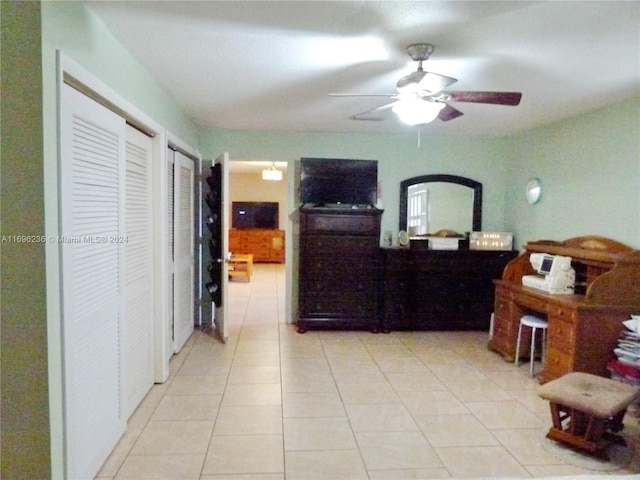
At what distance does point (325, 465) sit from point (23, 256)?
1788 mm

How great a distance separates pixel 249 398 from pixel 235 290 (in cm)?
439

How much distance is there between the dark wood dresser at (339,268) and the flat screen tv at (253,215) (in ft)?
20.7

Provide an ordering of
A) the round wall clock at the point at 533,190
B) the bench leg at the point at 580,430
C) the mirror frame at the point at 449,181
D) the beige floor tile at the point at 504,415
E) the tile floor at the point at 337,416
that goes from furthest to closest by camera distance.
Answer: the mirror frame at the point at 449,181
the round wall clock at the point at 533,190
the beige floor tile at the point at 504,415
the bench leg at the point at 580,430
the tile floor at the point at 337,416

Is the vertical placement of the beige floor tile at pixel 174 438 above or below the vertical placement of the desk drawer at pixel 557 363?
below

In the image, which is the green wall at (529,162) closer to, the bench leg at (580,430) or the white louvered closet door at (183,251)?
the white louvered closet door at (183,251)

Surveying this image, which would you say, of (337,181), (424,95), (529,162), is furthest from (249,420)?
(529,162)

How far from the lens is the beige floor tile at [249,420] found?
264cm

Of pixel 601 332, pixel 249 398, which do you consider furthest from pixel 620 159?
pixel 249 398

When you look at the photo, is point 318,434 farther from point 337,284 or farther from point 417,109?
A: point 337,284

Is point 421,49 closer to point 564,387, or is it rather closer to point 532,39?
point 532,39

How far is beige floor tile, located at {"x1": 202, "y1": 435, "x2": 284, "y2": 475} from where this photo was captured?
2.25 meters

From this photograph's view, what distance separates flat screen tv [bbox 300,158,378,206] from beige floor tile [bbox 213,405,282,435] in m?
2.65

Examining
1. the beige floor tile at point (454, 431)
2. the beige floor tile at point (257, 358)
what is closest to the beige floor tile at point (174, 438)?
the beige floor tile at point (257, 358)

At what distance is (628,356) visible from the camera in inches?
114
